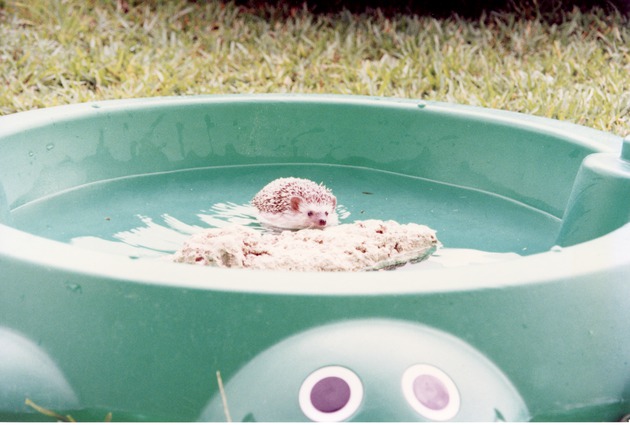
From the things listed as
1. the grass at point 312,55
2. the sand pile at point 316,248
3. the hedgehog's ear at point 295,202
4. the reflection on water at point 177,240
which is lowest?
→ the reflection on water at point 177,240

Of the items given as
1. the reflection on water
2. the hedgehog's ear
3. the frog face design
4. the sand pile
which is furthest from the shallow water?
the frog face design

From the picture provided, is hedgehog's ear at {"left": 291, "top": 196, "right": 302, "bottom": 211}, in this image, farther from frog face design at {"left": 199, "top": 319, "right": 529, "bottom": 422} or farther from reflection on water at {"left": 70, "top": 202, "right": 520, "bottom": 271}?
frog face design at {"left": 199, "top": 319, "right": 529, "bottom": 422}

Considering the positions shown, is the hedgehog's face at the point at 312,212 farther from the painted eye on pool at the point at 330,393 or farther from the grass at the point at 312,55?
the grass at the point at 312,55

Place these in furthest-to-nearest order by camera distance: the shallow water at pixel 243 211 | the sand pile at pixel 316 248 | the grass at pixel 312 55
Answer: the grass at pixel 312 55
the shallow water at pixel 243 211
the sand pile at pixel 316 248

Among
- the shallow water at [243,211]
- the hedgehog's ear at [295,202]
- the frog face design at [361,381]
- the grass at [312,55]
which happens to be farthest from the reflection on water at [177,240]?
the grass at [312,55]

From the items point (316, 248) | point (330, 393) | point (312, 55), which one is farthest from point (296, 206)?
point (312, 55)

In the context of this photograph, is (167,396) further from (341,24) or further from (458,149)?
(341,24)

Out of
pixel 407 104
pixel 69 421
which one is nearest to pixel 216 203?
pixel 407 104
